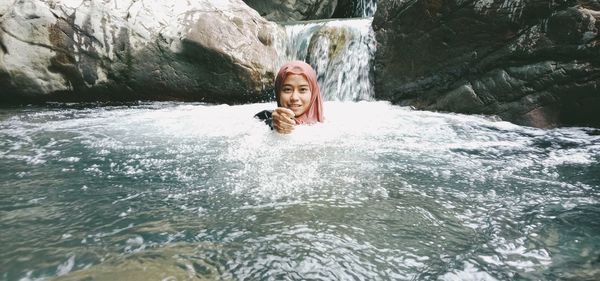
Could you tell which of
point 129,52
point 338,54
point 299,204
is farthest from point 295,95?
point 129,52

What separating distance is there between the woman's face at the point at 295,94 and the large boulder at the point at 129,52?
10.7 feet

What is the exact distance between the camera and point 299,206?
6.91 ft

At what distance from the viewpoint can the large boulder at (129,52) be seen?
622cm

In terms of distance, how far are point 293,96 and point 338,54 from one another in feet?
Result: 13.0

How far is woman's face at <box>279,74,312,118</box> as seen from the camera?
369 cm

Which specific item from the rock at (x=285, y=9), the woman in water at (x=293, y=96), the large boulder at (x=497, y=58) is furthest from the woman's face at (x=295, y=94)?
the rock at (x=285, y=9)

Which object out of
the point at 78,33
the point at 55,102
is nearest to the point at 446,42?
the point at 78,33

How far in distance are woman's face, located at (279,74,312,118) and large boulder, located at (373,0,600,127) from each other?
8.91 ft

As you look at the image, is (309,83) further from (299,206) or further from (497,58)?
(497,58)

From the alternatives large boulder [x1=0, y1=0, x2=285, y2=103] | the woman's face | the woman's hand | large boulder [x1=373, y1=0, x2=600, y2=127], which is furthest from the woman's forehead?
large boulder [x1=0, y1=0, x2=285, y2=103]

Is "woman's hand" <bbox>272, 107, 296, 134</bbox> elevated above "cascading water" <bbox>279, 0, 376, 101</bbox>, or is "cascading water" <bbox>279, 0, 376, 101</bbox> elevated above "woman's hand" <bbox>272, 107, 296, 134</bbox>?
"cascading water" <bbox>279, 0, 376, 101</bbox>

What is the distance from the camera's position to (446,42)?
564cm

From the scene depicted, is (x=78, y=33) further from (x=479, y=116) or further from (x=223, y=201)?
(x=479, y=116)

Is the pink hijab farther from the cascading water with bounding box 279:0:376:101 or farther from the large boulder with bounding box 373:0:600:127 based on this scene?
the cascading water with bounding box 279:0:376:101
